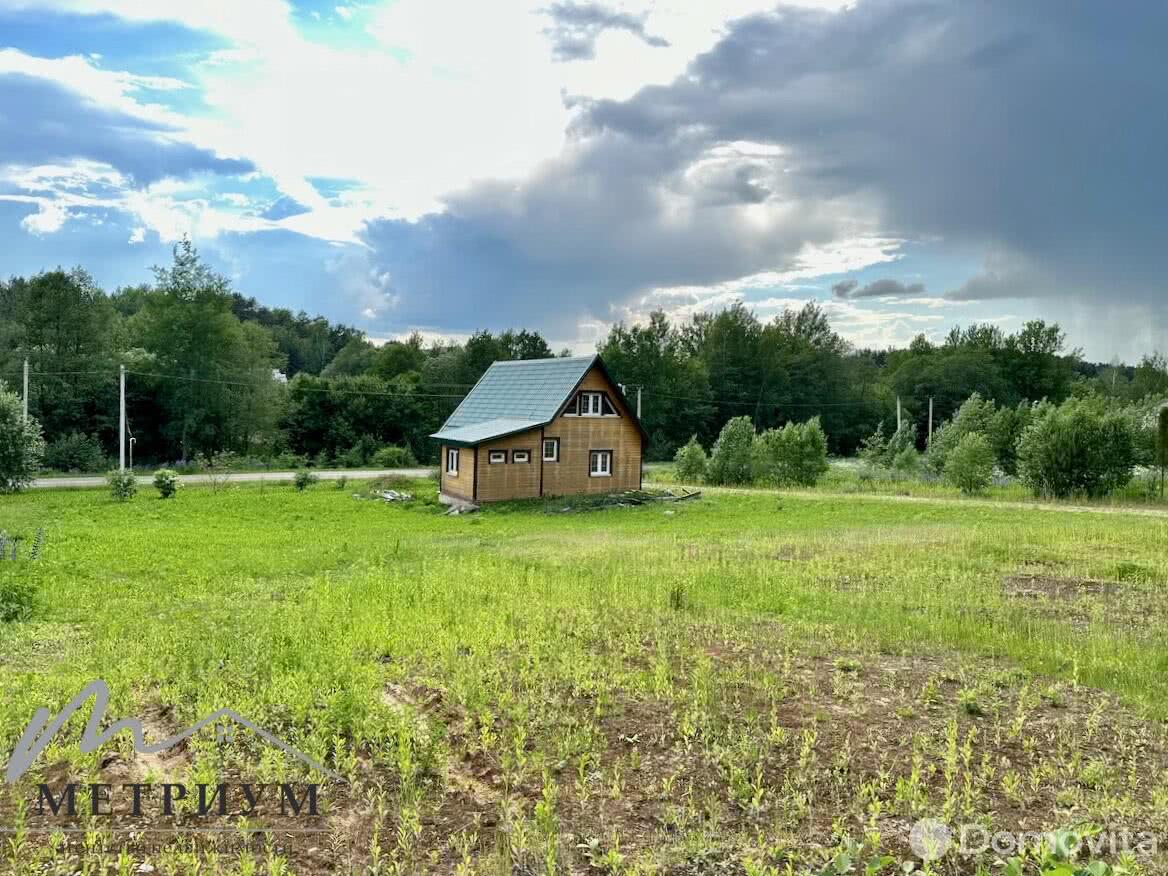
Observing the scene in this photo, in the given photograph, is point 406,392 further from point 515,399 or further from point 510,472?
point 510,472

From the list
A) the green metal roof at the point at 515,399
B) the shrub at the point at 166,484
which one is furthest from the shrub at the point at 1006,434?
the shrub at the point at 166,484

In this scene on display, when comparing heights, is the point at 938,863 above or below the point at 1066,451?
below

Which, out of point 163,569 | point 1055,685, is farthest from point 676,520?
point 1055,685

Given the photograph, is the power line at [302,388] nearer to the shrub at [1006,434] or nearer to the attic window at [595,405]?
the attic window at [595,405]

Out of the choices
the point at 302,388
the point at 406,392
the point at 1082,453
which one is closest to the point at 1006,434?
the point at 1082,453

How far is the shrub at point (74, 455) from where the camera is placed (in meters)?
Answer: 38.4

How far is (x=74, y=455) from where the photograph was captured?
38.8 m

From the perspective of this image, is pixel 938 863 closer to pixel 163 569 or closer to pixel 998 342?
pixel 163 569

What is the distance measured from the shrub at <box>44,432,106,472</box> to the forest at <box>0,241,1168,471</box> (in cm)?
8

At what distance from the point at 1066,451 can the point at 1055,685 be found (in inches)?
1041

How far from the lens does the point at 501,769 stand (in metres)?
5.68

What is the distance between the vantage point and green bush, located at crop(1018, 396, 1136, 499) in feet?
98.2

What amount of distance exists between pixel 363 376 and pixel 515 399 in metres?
23.1

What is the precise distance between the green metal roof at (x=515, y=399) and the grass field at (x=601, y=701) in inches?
623
